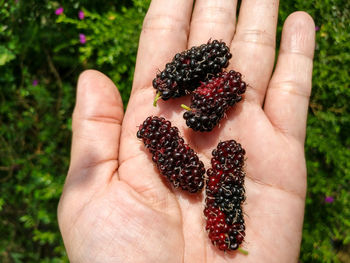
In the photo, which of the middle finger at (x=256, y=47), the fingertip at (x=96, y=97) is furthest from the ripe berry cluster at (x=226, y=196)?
the fingertip at (x=96, y=97)

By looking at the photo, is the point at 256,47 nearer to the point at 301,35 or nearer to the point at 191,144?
the point at 301,35

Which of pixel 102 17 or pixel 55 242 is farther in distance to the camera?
pixel 55 242

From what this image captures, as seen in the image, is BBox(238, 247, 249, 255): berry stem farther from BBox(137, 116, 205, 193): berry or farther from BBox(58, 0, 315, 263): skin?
BBox(137, 116, 205, 193): berry

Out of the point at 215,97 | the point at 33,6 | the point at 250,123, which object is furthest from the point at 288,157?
the point at 33,6

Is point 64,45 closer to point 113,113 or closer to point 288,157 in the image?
point 113,113

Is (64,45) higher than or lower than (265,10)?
lower

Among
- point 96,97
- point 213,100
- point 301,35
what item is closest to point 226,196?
point 213,100

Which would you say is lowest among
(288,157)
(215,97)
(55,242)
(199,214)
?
(55,242)

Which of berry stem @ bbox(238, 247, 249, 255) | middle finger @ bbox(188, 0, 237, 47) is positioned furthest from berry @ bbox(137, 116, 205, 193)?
middle finger @ bbox(188, 0, 237, 47)
